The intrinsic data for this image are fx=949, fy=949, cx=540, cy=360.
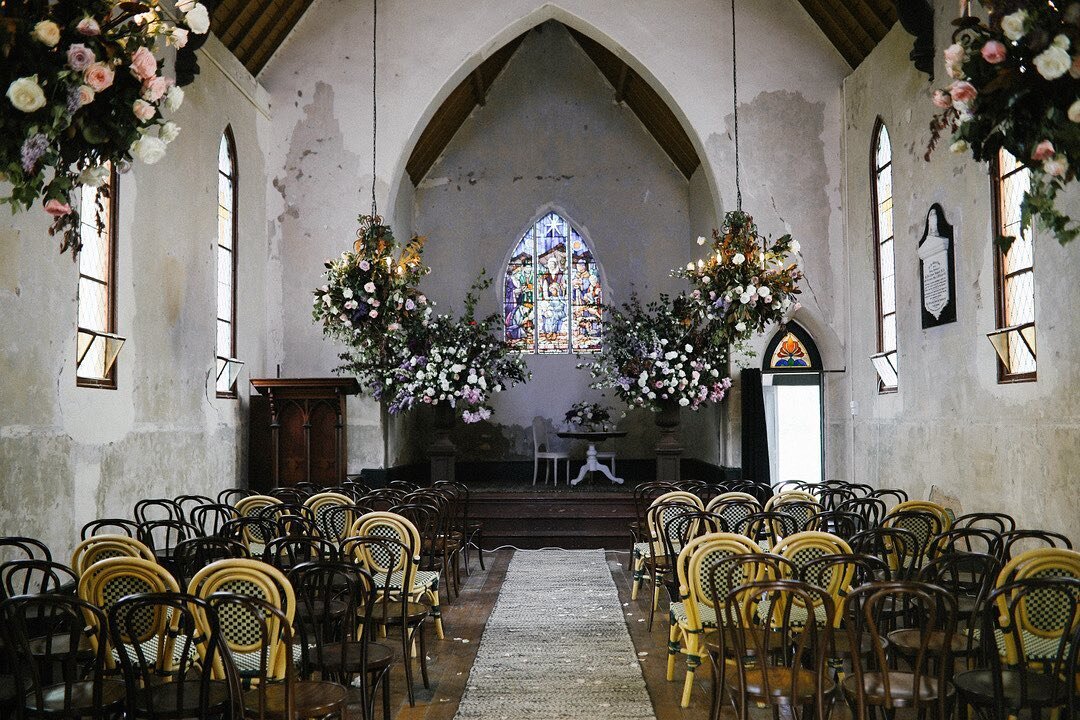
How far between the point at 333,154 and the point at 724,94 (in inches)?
190

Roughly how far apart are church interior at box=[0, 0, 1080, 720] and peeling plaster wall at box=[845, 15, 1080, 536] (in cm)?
5

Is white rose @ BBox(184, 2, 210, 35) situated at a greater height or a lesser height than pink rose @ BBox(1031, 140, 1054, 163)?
greater

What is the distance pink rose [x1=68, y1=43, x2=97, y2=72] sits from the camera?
10.5ft

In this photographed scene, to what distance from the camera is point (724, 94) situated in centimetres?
1150

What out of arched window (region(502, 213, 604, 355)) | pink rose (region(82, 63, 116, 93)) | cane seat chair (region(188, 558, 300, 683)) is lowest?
cane seat chair (region(188, 558, 300, 683))

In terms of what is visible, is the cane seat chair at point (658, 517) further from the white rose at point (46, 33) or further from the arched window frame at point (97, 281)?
the white rose at point (46, 33)

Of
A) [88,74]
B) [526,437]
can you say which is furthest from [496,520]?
[88,74]

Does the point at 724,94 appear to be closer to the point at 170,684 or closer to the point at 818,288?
the point at 818,288

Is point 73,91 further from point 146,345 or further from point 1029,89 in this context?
point 146,345

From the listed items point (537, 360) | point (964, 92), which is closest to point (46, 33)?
point (964, 92)

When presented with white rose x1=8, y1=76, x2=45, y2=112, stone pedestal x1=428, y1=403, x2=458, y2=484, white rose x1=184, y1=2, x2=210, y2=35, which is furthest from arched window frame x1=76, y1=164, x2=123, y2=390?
stone pedestal x1=428, y1=403, x2=458, y2=484

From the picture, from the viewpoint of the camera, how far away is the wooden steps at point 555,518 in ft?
35.2

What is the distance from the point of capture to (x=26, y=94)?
3.11 meters

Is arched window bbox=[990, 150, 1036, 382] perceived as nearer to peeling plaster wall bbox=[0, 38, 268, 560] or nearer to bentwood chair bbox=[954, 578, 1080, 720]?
bentwood chair bbox=[954, 578, 1080, 720]
